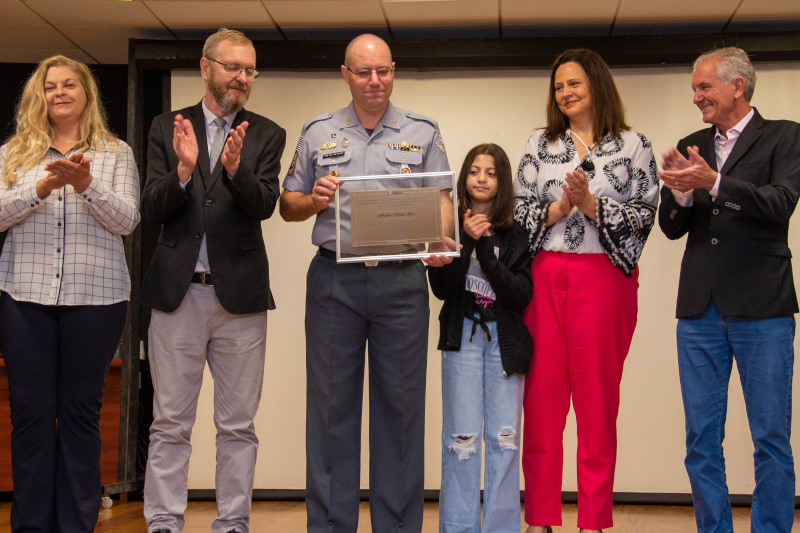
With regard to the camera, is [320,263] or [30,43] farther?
[30,43]

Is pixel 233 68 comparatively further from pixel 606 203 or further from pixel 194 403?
pixel 606 203

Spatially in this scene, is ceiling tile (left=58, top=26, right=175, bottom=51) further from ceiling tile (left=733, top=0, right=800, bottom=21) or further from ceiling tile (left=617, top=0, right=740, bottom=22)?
ceiling tile (left=733, top=0, right=800, bottom=21)

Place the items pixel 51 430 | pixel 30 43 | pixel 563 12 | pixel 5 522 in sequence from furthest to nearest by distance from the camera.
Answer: pixel 30 43, pixel 563 12, pixel 5 522, pixel 51 430

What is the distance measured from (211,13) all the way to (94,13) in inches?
27.6

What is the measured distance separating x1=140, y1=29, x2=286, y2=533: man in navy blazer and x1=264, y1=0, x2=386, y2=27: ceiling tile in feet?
4.59

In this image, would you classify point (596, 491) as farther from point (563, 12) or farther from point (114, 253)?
point (563, 12)

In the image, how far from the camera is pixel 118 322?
107 inches

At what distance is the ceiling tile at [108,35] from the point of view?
4.39m

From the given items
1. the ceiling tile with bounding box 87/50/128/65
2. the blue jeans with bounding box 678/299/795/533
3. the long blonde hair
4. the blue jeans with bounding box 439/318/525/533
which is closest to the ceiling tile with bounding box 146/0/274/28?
the ceiling tile with bounding box 87/50/128/65

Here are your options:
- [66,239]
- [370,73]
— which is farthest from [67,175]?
[370,73]

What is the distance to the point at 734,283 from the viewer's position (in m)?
2.63

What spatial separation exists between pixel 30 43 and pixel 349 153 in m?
3.22

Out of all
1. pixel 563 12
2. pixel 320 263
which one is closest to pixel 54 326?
pixel 320 263

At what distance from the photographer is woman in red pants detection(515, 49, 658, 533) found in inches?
107
